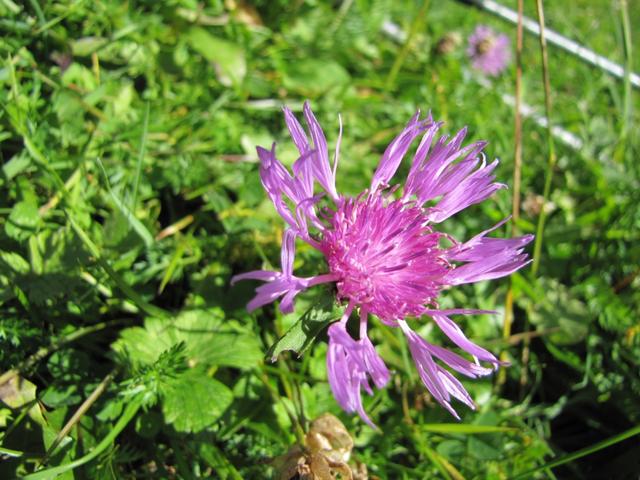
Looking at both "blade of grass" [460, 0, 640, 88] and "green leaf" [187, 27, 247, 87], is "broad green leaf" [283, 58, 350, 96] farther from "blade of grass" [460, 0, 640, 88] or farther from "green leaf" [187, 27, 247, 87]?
"blade of grass" [460, 0, 640, 88]

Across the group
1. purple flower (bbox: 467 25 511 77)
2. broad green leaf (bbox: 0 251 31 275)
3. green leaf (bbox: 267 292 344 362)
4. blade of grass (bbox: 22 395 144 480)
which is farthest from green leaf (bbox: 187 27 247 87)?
purple flower (bbox: 467 25 511 77)

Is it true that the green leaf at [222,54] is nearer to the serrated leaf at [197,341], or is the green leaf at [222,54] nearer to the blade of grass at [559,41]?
the serrated leaf at [197,341]

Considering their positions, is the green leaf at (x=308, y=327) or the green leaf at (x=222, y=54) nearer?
the green leaf at (x=308, y=327)

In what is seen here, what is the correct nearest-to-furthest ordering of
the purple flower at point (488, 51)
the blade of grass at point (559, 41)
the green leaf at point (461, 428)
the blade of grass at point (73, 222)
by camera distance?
the blade of grass at point (73, 222), the green leaf at point (461, 428), the blade of grass at point (559, 41), the purple flower at point (488, 51)

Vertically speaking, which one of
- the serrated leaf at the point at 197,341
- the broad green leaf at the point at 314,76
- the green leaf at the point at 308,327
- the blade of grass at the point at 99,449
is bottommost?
the blade of grass at the point at 99,449

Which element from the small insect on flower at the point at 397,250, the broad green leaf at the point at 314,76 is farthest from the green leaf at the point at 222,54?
the small insect on flower at the point at 397,250

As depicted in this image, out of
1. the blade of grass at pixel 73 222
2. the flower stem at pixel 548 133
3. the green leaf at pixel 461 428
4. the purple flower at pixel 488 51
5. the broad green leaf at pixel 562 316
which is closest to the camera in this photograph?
the blade of grass at pixel 73 222
